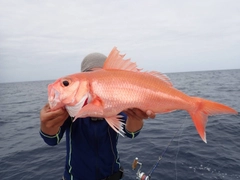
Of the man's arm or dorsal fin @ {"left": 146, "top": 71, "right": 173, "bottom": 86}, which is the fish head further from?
dorsal fin @ {"left": 146, "top": 71, "right": 173, "bottom": 86}

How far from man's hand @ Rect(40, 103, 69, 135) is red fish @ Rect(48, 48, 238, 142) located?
9cm

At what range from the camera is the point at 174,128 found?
1115 centimetres

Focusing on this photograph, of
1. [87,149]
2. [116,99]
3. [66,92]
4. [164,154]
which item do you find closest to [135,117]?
[116,99]

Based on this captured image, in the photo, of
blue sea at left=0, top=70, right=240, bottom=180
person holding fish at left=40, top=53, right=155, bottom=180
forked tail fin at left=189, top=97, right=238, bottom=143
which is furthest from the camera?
blue sea at left=0, top=70, right=240, bottom=180

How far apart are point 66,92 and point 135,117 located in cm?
126

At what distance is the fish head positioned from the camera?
2.41 m

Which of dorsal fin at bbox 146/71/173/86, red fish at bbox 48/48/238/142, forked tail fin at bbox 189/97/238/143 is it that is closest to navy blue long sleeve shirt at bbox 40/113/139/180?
red fish at bbox 48/48/238/142

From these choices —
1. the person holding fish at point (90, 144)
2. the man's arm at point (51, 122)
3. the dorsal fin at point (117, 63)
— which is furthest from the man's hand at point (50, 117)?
the dorsal fin at point (117, 63)

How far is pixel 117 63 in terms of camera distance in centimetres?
279

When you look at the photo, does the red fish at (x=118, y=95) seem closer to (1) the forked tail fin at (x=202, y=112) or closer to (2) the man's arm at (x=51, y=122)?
(1) the forked tail fin at (x=202, y=112)

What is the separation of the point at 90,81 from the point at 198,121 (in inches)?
64.7

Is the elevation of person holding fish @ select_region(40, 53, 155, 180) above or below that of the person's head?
below

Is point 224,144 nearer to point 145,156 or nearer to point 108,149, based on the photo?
point 145,156

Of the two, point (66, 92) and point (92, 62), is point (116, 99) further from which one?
point (92, 62)
